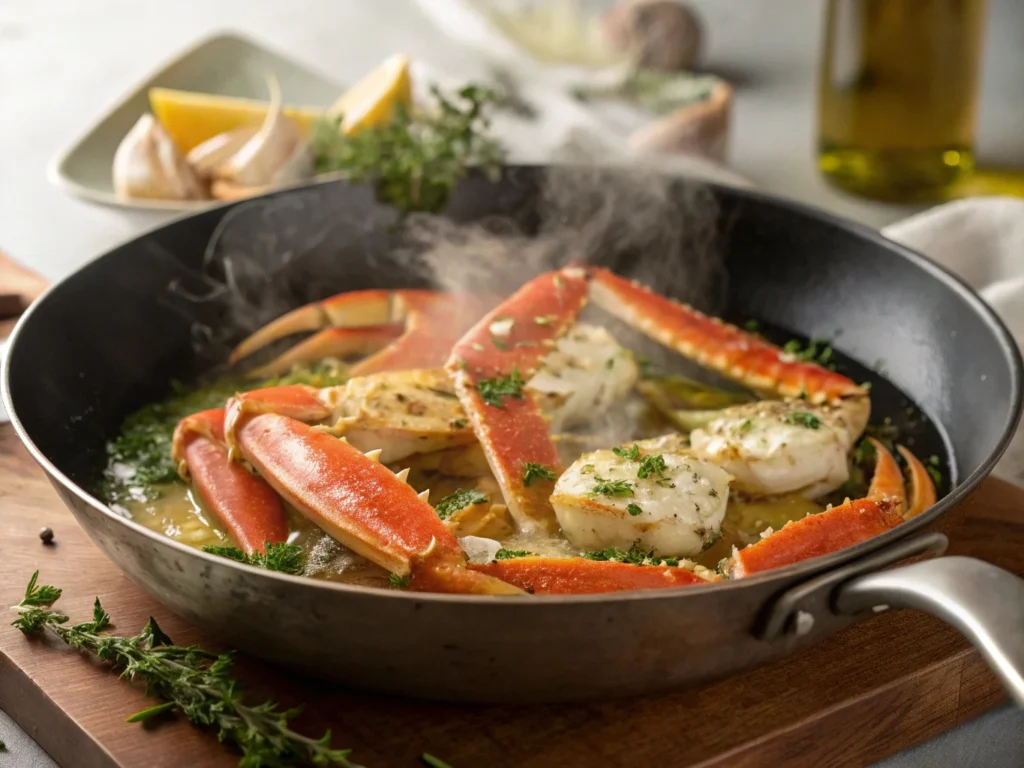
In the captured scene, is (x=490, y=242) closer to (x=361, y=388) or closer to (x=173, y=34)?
(x=361, y=388)

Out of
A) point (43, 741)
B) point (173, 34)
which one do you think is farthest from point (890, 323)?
point (173, 34)

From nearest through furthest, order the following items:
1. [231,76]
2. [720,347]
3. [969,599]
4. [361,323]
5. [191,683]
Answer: [969,599]
[191,683]
[720,347]
[361,323]
[231,76]

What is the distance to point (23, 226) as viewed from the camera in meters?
3.49

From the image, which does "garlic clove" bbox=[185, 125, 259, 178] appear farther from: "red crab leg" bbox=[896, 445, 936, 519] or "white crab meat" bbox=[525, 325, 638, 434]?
"red crab leg" bbox=[896, 445, 936, 519]

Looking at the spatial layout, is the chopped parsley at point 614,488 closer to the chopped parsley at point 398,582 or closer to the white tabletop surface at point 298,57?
the chopped parsley at point 398,582

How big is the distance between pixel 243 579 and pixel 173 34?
13.6 ft

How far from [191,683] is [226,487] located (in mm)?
438

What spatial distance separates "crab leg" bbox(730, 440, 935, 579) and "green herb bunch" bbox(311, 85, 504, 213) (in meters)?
1.36

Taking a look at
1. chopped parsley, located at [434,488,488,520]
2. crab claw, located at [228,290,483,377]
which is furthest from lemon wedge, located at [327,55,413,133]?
chopped parsley, located at [434,488,488,520]

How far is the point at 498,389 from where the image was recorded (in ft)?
6.75

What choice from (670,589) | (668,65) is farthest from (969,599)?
(668,65)

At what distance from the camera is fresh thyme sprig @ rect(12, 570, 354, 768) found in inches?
56.3

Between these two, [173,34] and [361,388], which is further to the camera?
[173,34]

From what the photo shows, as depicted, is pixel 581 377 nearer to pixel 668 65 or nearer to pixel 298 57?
pixel 668 65
